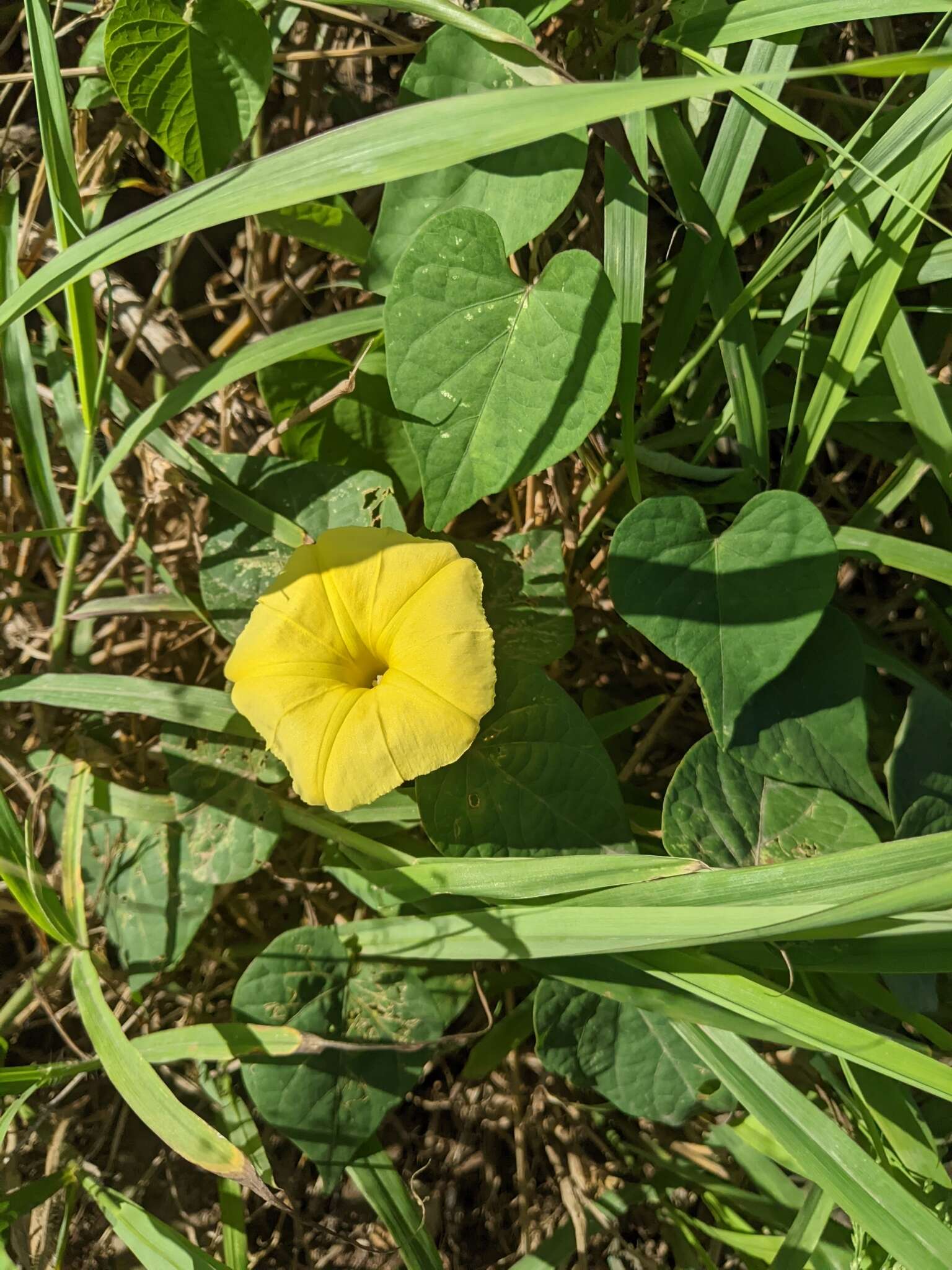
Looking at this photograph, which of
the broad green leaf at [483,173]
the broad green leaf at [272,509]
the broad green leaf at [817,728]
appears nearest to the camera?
the broad green leaf at [483,173]

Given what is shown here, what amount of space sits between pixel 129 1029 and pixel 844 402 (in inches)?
66.6

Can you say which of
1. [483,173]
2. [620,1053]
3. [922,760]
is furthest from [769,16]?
[620,1053]

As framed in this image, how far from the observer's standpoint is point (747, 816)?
1382mm

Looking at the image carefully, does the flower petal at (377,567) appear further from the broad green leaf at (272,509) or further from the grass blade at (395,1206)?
the grass blade at (395,1206)

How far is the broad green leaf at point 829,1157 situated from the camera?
1.14 metres

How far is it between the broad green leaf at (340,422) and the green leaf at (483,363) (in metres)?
0.29

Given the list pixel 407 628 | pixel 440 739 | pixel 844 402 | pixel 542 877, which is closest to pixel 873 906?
pixel 542 877

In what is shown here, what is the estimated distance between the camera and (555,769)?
4.53ft

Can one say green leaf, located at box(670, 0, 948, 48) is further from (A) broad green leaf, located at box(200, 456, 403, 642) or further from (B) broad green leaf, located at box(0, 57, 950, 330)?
(A) broad green leaf, located at box(200, 456, 403, 642)

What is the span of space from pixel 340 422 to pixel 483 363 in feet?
1.25

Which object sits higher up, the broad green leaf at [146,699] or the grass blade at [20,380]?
the grass blade at [20,380]

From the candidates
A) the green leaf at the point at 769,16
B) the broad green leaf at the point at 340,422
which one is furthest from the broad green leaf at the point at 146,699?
the green leaf at the point at 769,16

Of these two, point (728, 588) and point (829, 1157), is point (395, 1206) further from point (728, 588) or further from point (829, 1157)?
point (728, 588)

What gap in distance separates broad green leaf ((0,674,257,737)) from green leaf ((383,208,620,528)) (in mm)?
504
